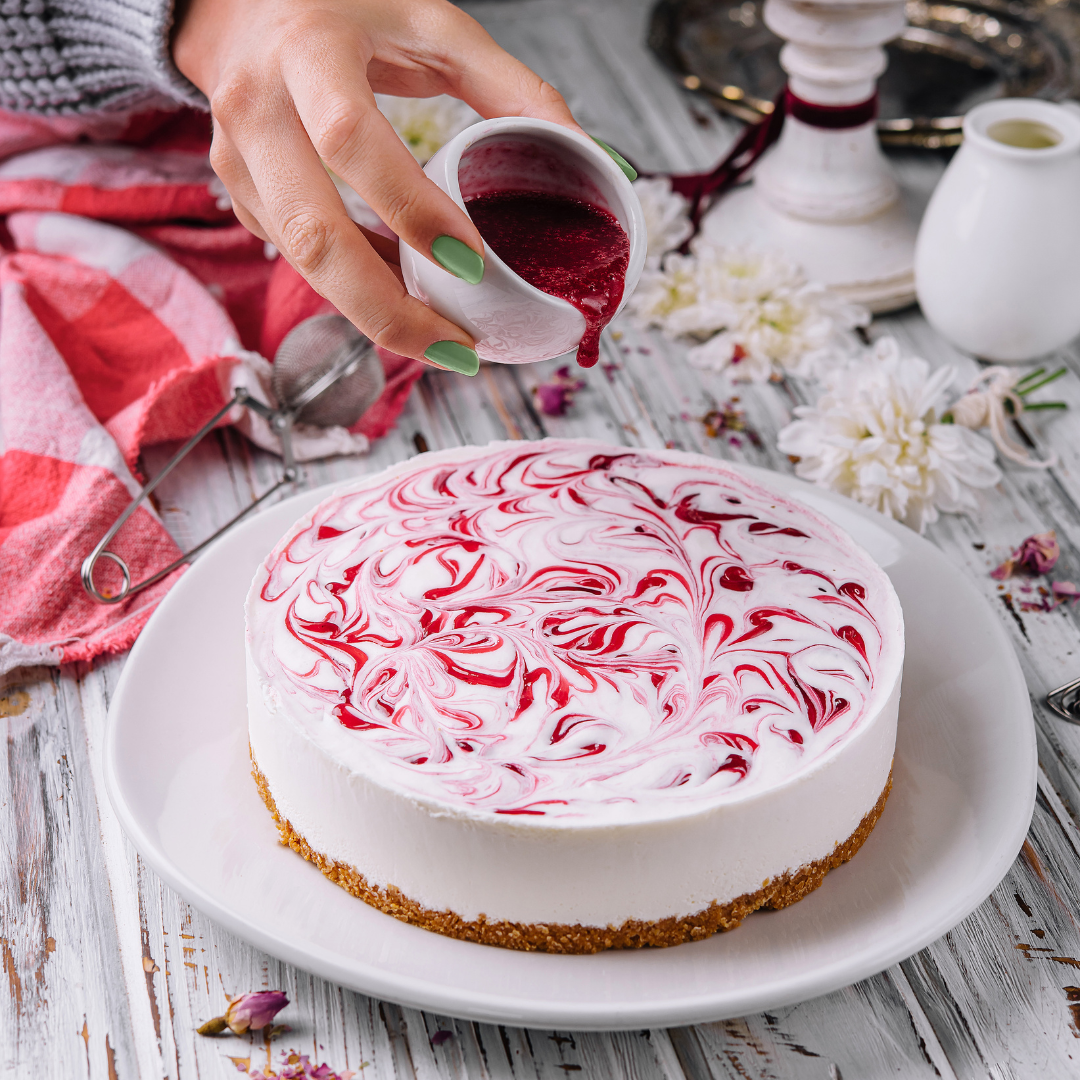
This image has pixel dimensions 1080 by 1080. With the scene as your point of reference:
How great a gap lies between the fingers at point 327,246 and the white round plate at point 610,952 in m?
0.63

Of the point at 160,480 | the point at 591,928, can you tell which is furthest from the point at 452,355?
the point at 160,480

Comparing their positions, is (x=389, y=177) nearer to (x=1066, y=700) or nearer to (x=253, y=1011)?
(x=253, y=1011)

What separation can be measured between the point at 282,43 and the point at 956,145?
2420 mm

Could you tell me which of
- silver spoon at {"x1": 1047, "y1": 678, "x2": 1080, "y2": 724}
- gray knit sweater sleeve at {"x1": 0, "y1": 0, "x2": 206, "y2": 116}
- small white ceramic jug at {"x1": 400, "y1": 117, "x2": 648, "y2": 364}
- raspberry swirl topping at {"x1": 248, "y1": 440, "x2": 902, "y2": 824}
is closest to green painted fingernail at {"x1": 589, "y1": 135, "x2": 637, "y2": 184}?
small white ceramic jug at {"x1": 400, "y1": 117, "x2": 648, "y2": 364}

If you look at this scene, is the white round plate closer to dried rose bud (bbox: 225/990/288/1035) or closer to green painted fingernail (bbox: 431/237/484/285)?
dried rose bud (bbox: 225/990/288/1035)

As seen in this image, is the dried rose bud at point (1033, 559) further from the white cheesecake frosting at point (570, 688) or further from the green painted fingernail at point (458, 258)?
the green painted fingernail at point (458, 258)

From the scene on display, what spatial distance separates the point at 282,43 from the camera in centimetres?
168

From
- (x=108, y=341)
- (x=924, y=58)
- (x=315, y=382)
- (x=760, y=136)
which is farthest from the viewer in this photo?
(x=924, y=58)

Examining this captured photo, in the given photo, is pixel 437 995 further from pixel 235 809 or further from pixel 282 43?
pixel 282 43

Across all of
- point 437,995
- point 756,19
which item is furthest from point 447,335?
point 756,19

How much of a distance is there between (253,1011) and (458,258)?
102 cm

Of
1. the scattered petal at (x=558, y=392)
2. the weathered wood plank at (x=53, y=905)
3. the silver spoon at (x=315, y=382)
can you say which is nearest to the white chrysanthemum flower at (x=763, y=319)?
the scattered petal at (x=558, y=392)

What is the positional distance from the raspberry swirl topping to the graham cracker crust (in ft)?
0.57

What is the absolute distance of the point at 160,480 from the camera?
2.46 m
